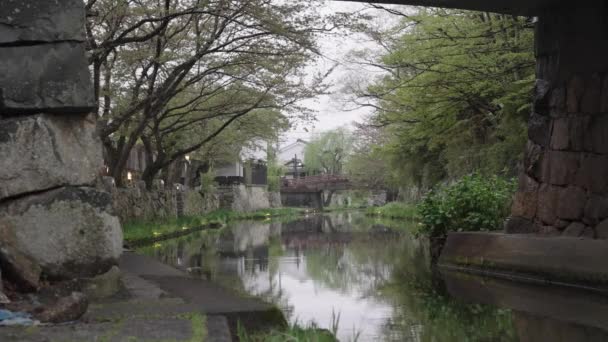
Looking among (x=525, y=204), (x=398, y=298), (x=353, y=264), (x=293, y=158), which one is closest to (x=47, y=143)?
(x=398, y=298)

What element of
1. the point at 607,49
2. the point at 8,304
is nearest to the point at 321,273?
the point at 607,49

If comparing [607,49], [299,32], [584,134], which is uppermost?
[299,32]

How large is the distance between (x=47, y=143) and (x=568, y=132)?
278 inches

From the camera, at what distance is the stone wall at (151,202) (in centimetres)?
1938

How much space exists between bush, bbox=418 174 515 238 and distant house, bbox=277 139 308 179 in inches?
2760

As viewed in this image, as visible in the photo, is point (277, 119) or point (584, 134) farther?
point (277, 119)

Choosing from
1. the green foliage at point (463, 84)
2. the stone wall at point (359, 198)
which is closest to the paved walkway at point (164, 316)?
the green foliage at point (463, 84)

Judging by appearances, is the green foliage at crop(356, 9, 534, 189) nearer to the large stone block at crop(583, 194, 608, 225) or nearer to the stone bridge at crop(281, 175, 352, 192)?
the large stone block at crop(583, 194, 608, 225)

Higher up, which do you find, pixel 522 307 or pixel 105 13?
pixel 105 13

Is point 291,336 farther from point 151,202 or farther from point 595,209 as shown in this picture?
point 151,202

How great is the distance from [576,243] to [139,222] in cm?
1505

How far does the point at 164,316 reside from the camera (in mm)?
5336

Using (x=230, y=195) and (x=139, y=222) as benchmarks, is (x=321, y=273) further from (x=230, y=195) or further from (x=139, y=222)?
(x=230, y=195)

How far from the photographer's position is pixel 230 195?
46.8 metres
